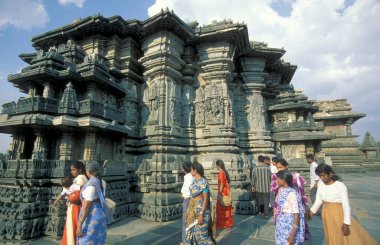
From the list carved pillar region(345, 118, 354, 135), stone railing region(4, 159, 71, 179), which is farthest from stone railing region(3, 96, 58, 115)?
carved pillar region(345, 118, 354, 135)

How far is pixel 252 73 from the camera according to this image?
1122 centimetres

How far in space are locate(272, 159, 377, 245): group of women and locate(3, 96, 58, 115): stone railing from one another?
17.8 feet

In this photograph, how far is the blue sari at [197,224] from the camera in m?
3.45

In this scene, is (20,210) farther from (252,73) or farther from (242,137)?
(252,73)

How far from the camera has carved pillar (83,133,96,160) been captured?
573cm

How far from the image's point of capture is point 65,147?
5566mm

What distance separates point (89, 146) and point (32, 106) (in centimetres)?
160

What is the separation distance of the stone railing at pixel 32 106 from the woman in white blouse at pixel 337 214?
5.93 meters

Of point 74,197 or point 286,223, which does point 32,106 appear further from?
point 286,223

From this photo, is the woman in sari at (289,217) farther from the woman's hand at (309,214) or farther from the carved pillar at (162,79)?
the carved pillar at (162,79)

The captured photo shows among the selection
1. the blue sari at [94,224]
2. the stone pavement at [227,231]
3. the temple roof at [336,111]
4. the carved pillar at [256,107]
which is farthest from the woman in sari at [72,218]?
the temple roof at [336,111]

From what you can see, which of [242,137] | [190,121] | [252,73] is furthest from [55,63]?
[252,73]

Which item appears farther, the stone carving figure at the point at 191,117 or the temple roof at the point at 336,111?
the temple roof at the point at 336,111

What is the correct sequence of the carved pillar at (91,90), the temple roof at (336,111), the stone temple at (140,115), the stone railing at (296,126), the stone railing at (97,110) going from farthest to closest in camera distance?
the temple roof at (336,111)
the stone railing at (296,126)
the carved pillar at (91,90)
the stone railing at (97,110)
the stone temple at (140,115)
